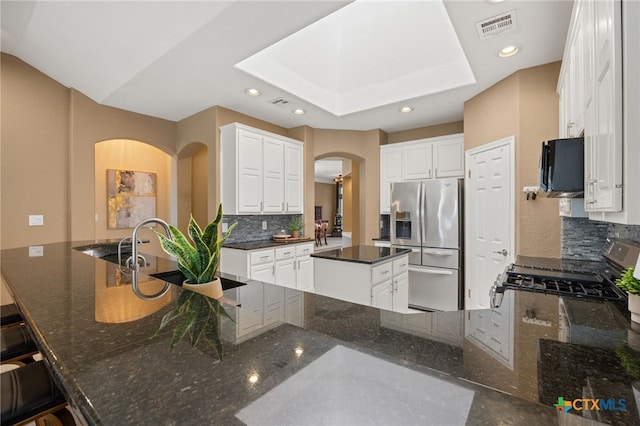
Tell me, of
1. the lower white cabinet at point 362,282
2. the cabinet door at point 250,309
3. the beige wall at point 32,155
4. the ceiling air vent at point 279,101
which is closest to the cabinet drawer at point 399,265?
the lower white cabinet at point 362,282

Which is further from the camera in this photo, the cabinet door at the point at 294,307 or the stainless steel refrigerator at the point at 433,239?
the stainless steel refrigerator at the point at 433,239

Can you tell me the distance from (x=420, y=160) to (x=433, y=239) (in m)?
1.30

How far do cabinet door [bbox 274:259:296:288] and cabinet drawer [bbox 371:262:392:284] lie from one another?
1650mm

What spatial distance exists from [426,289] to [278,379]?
12.5 ft

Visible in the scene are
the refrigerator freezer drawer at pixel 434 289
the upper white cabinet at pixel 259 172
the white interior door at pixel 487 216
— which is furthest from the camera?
the upper white cabinet at pixel 259 172

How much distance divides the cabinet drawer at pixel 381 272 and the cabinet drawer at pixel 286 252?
1.67 m

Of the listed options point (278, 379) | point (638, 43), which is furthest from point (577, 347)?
point (638, 43)

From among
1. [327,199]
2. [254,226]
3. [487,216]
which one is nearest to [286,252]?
[254,226]

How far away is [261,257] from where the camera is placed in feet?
12.4

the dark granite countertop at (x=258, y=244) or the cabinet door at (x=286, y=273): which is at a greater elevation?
the dark granite countertop at (x=258, y=244)

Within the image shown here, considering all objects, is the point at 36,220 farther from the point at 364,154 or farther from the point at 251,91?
the point at 364,154

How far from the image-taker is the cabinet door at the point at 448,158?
13.6ft

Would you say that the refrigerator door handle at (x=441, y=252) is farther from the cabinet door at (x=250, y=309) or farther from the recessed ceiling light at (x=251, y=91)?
the cabinet door at (x=250, y=309)

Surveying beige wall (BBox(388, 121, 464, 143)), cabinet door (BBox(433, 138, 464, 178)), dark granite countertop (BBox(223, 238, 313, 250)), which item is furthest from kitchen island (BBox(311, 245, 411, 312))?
beige wall (BBox(388, 121, 464, 143))
